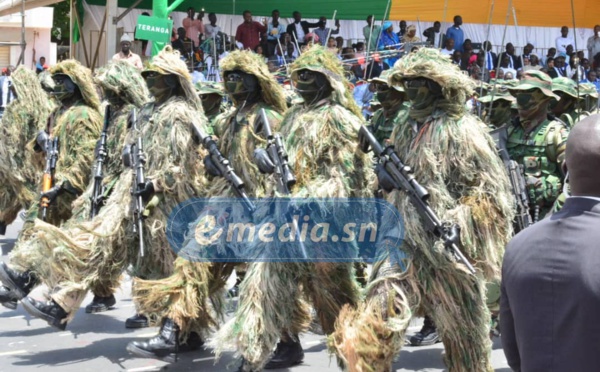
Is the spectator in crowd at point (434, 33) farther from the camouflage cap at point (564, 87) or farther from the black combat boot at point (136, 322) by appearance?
the black combat boot at point (136, 322)

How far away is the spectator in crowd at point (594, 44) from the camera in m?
20.7

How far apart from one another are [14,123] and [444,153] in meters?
6.61

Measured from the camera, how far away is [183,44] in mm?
17875

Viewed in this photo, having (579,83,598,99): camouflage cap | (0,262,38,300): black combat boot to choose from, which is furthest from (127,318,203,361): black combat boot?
(579,83,598,99): camouflage cap

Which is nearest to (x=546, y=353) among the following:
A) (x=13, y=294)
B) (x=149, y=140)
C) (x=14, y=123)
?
(x=149, y=140)

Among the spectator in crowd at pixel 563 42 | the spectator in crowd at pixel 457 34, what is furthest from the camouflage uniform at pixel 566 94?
the spectator in crowd at pixel 563 42

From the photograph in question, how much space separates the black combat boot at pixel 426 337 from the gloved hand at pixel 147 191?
2.35m

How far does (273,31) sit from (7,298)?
11557mm

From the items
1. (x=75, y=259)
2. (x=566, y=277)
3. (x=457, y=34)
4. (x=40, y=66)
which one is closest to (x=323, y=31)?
(x=457, y=34)

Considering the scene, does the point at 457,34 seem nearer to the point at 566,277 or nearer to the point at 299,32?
the point at 299,32

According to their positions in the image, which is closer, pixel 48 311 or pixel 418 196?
pixel 418 196

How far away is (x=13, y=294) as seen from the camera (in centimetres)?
790

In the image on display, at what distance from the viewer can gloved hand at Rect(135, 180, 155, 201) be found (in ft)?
23.0

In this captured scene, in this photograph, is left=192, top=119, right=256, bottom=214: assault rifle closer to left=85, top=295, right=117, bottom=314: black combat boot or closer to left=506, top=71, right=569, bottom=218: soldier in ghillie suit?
left=506, top=71, right=569, bottom=218: soldier in ghillie suit
